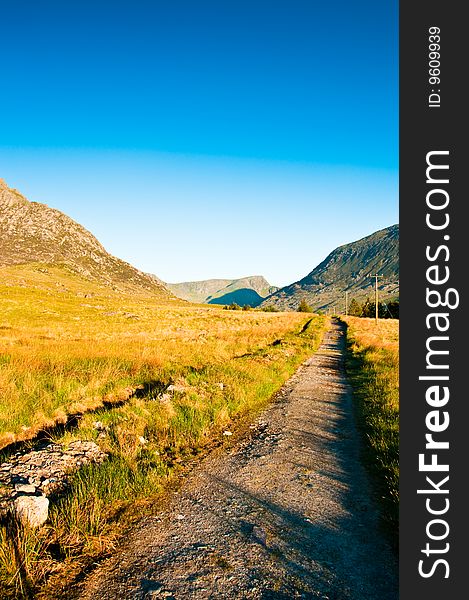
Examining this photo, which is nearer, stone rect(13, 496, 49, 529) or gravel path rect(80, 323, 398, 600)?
gravel path rect(80, 323, 398, 600)

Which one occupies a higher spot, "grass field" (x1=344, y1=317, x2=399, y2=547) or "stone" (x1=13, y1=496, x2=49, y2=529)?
"stone" (x1=13, y1=496, x2=49, y2=529)

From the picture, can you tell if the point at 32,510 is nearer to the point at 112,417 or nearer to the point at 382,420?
the point at 112,417

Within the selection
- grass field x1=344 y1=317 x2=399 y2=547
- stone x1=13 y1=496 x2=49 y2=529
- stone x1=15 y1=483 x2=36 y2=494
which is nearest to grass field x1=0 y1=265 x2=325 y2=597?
stone x1=13 y1=496 x2=49 y2=529

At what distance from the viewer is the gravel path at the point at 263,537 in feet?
11.1

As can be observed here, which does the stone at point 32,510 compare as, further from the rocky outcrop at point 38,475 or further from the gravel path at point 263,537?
the gravel path at point 263,537

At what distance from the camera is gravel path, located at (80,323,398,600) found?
11.1 feet

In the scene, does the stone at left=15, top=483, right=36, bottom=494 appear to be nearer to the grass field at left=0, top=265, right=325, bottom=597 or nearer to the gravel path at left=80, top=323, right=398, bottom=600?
the grass field at left=0, top=265, right=325, bottom=597

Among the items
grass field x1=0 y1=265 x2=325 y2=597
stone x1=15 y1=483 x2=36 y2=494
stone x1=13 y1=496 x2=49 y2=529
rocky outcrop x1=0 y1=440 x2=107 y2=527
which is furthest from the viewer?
stone x1=15 y1=483 x2=36 y2=494

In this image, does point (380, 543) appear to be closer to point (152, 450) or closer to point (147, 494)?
point (147, 494)

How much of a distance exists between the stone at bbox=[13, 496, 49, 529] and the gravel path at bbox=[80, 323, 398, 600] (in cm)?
106

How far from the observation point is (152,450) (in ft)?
21.7

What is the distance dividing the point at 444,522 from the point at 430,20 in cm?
472

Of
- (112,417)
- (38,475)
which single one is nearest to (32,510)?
(38,475)

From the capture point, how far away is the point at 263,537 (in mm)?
4145
